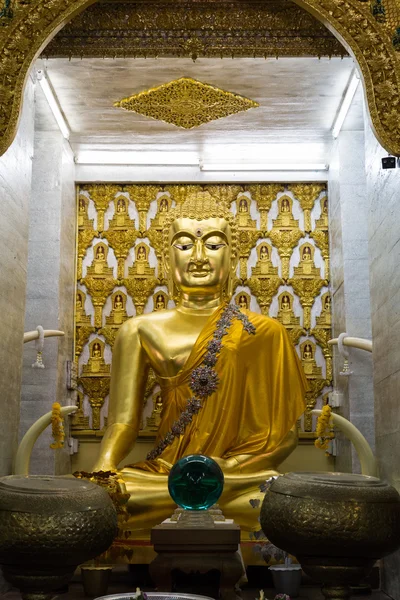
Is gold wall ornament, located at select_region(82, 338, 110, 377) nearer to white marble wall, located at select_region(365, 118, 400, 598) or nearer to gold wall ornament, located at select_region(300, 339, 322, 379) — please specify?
gold wall ornament, located at select_region(300, 339, 322, 379)

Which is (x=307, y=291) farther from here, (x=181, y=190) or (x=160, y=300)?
(x=181, y=190)

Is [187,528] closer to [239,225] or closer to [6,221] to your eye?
[6,221]

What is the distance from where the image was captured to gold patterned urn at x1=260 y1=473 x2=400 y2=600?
3160 mm

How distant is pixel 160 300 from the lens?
7301mm

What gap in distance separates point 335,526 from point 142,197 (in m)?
4.71

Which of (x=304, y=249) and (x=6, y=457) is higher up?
(x=304, y=249)

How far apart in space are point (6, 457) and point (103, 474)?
→ 2.03 feet

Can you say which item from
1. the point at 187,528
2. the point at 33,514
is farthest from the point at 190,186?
the point at 33,514

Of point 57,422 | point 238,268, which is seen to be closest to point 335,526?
point 57,422

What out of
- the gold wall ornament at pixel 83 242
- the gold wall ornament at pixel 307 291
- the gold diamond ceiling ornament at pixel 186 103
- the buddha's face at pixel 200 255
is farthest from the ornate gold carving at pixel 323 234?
the gold wall ornament at pixel 83 242

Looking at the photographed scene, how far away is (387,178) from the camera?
4.66 metres

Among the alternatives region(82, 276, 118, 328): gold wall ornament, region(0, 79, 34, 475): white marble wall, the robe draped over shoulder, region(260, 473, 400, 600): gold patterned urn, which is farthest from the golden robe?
region(260, 473, 400, 600): gold patterned urn

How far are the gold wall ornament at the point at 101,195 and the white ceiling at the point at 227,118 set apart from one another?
1.14 ft

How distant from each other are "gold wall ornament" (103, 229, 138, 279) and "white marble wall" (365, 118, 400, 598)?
2842 mm
